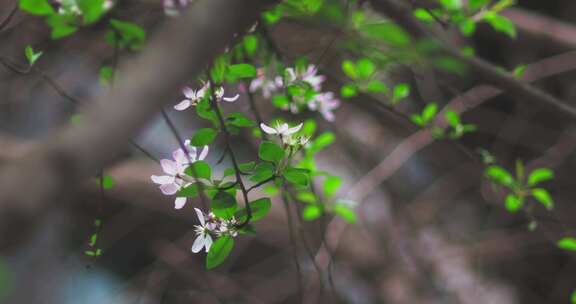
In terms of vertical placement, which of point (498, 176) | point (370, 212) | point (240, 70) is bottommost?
point (370, 212)

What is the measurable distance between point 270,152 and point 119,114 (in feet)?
1.03

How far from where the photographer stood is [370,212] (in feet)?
6.52

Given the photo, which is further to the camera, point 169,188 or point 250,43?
point 250,43

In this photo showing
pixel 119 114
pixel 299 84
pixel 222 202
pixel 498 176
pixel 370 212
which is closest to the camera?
pixel 119 114

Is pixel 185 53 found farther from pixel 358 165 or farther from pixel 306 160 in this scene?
pixel 358 165

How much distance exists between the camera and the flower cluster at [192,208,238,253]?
543mm

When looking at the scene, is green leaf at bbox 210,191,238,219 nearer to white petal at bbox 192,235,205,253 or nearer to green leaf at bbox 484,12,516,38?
white petal at bbox 192,235,205,253

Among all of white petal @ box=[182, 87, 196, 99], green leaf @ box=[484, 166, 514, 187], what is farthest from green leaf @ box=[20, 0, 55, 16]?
green leaf @ box=[484, 166, 514, 187]

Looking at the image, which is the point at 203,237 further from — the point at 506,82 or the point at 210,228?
the point at 506,82

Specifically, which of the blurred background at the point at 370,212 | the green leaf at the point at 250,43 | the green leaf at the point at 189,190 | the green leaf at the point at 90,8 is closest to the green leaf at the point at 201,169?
the green leaf at the point at 189,190

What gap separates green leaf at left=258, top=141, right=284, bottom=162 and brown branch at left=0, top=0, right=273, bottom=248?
10.1 inches

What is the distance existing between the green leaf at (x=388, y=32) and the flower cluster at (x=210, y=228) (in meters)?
0.40

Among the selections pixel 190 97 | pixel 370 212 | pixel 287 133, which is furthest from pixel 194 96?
pixel 370 212

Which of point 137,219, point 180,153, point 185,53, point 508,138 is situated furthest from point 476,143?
point 185,53
